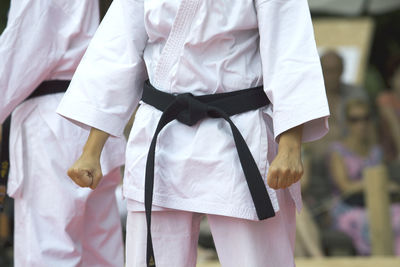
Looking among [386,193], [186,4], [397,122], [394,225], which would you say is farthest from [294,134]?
[397,122]

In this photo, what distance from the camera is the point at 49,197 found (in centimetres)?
293

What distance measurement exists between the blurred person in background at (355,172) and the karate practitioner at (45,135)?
271 centimetres

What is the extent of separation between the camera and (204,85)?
Answer: 2303mm

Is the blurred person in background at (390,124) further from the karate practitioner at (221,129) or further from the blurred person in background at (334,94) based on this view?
the karate practitioner at (221,129)

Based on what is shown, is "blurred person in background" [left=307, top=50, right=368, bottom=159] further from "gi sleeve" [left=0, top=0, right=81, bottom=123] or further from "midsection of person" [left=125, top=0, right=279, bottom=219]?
"midsection of person" [left=125, top=0, right=279, bottom=219]

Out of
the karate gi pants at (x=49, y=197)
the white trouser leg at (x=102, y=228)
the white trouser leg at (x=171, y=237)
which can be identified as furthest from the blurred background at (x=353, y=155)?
the white trouser leg at (x=171, y=237)

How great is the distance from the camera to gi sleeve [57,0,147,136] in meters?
2.43

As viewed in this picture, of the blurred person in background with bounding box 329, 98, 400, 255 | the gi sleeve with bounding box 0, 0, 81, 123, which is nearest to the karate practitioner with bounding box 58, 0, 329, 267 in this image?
the gi sleeve with bounding box 0, 0, 81, 123

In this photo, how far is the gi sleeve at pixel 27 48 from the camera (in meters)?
2.84

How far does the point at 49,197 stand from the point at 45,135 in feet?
0.79

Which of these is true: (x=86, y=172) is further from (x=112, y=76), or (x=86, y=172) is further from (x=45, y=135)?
(x=45, y=135)

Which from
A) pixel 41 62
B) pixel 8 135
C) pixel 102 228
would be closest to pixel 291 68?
pixel 41 62

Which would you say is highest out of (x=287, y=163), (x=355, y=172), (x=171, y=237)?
(x=287, y=163)

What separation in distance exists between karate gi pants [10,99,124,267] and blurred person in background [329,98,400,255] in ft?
8.94
